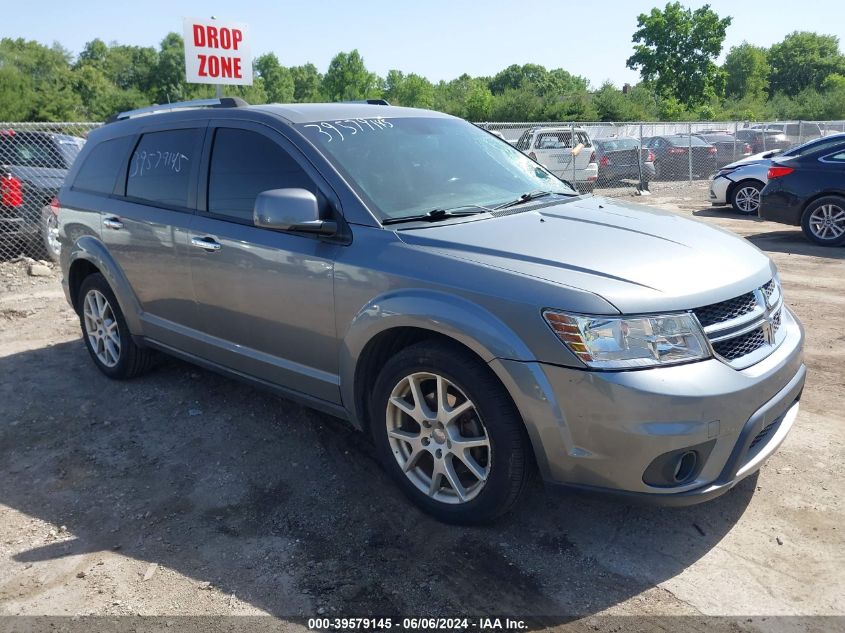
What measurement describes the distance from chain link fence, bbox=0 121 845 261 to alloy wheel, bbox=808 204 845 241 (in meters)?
6.43

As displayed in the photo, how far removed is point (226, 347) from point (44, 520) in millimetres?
1273

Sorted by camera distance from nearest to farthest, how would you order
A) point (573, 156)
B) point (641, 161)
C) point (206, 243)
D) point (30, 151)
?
point (206, 243), point (30, 151), point (573, 156), point (641, 161)

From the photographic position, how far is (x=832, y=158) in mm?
10203

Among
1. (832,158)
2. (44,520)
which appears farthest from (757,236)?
(44,520)

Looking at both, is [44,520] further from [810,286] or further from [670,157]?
[670,157]

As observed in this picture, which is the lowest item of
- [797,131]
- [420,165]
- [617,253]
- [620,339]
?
[620,339]

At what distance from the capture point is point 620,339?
2.77 meters

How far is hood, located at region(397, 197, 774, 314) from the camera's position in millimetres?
2871

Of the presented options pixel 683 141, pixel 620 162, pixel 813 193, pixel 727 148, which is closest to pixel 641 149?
pixel 620 162

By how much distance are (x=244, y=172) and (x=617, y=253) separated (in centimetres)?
214

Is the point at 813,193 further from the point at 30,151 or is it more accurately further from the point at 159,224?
the point at 30,151

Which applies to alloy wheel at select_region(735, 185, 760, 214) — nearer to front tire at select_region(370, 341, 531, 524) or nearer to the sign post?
the sign post

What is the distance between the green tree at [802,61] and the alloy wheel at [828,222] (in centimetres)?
8262

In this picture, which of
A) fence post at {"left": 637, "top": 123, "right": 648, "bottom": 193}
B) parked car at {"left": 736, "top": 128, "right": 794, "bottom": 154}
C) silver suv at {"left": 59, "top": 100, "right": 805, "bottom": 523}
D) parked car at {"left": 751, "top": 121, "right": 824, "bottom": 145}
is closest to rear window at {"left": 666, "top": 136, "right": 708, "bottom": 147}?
parked car at {"left": 736, "top": 128, "right": 794, "bottom": 154}
